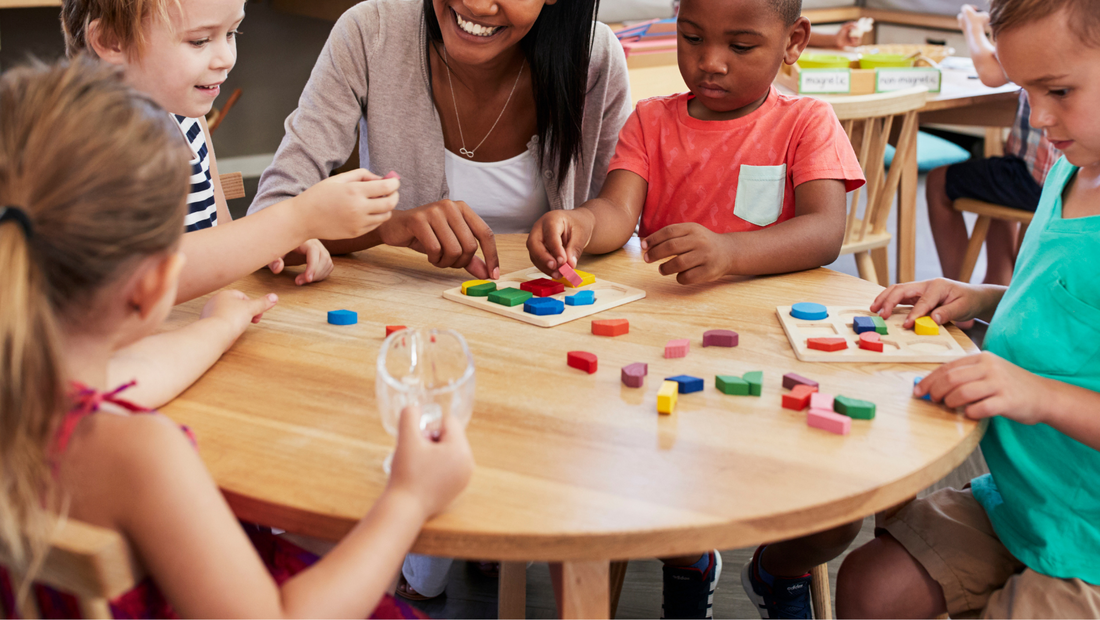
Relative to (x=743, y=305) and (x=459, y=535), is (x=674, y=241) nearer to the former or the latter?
(x=743, y=305)

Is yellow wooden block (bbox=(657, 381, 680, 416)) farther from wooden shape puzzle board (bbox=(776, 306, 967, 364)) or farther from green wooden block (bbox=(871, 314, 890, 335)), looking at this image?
green wooden block (bbox=(871, 314, 890, 335))

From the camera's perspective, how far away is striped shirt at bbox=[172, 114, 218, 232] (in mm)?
1471

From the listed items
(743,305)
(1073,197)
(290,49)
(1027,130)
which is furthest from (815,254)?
(290,49)

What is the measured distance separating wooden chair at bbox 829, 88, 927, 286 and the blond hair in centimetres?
204

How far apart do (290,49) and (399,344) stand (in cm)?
409

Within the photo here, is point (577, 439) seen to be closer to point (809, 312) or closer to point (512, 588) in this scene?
point (809, 312)

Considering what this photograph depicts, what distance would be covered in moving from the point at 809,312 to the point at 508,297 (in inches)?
15.3

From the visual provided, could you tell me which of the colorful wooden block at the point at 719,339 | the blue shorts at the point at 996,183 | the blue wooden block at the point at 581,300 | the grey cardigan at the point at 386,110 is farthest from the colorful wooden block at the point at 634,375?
the blue shorts at the point at 996,183

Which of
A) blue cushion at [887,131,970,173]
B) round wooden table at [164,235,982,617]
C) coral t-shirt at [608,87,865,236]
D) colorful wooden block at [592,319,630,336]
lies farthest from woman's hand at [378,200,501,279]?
blue cushion at [887,131,970,173]

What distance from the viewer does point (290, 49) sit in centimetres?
443

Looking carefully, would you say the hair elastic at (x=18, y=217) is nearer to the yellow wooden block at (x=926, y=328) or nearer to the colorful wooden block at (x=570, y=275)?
the colorful wooden block at (x=570, y=275)

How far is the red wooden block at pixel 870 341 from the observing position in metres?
0.99

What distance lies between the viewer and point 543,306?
43.1 inches

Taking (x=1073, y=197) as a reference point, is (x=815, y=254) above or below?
below
